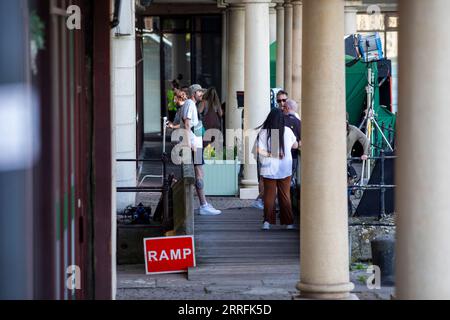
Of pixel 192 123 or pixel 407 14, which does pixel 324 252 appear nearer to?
pixel 407 14

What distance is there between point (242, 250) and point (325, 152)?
13.4 feet

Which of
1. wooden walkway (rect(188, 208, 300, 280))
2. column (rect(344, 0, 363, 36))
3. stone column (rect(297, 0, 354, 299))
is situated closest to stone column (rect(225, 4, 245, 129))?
column (rect(344, 0, 363, 36))

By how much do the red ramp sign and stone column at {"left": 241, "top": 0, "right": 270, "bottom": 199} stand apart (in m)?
6.38

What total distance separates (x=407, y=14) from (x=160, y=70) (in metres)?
31.0

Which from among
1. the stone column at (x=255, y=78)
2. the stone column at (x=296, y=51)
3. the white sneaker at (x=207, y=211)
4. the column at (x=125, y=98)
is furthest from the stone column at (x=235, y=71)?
the white sneaker at (x=207, y=211)

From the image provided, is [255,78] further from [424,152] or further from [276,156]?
[424,152]

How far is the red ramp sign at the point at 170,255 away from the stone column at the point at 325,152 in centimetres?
293

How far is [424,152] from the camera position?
284 inches

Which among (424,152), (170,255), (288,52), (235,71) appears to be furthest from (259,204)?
(288,52)

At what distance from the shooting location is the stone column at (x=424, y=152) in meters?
7.15

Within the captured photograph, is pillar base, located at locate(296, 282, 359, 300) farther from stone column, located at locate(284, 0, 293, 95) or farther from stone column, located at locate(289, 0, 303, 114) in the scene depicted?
stone column, located at locate(284, 0, 293, 95)

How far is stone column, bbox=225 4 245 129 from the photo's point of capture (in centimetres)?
2789
